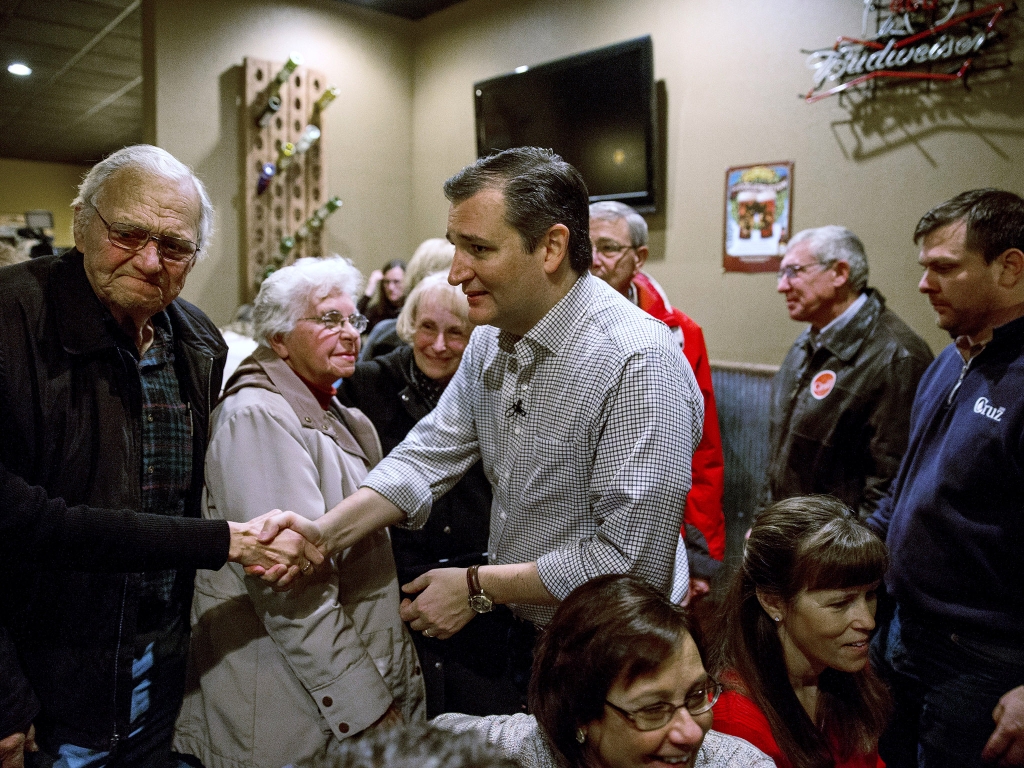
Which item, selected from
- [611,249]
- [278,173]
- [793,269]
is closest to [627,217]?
[611,249]

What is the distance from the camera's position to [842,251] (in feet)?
9.57

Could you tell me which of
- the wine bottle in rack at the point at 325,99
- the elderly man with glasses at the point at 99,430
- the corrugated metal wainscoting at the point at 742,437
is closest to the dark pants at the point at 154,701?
the elderly man with glasses at the point at 99,430

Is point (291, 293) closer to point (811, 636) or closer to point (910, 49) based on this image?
point (811, 636)

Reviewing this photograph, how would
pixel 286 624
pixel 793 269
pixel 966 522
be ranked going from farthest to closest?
1. pixel 793 269
2. pixel 966 522
3. pixel 286 624

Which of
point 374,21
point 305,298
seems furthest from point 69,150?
point 305,298

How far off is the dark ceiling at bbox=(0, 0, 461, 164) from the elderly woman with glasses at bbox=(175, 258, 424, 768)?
6.85ft

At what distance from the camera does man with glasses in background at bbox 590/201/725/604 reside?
8.57 ft

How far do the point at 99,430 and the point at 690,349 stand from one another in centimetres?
201

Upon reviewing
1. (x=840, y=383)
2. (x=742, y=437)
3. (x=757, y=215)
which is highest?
(x=757, y=215)

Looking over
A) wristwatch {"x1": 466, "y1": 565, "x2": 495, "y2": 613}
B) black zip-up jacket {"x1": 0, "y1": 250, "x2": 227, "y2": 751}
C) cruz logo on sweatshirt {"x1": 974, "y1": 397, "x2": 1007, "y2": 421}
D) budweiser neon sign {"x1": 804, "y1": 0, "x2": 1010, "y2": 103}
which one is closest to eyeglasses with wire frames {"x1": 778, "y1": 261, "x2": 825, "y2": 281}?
budweiser neon sign {"x1": 804, "y1": 0, "x2": 1010, "y2": 103}

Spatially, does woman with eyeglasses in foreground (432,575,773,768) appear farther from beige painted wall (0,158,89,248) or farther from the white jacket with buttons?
beige painted wall (0,158,89,248)

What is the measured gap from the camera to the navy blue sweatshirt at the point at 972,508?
1653 mm

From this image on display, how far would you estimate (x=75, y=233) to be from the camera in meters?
1.55

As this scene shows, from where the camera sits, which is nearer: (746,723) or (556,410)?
(746,723)
